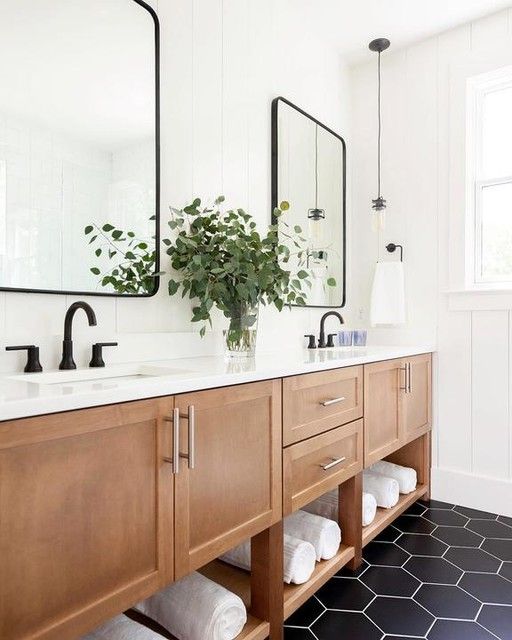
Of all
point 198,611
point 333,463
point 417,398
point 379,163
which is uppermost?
point 379,163

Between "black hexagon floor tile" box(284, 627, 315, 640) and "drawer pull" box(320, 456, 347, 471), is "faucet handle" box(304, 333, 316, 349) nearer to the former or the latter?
"drawer pull" box(320, 456, 347, 471)

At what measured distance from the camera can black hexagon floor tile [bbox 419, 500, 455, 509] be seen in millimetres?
2637

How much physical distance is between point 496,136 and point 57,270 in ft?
8.08

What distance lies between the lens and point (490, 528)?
2.37m

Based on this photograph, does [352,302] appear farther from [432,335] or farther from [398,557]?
[398,557]

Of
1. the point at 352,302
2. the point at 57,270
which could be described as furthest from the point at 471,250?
the point at 57,270

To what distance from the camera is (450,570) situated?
196 cm

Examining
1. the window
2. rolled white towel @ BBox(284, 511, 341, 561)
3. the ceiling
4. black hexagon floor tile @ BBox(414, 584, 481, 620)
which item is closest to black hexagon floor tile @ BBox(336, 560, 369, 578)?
rolled white towel @ BBox(284, 511, 341, 561)

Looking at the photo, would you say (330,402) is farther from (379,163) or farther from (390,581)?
(379,163)

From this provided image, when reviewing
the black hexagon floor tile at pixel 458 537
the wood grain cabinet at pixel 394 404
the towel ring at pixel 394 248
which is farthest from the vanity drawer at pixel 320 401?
the towel ring at pixel 394 248

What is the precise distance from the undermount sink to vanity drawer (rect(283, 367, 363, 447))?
0.38m

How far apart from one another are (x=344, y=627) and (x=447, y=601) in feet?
1.39

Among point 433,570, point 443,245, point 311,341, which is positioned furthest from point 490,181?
point 433,570

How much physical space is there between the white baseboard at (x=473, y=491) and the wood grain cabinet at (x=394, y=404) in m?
0.30
